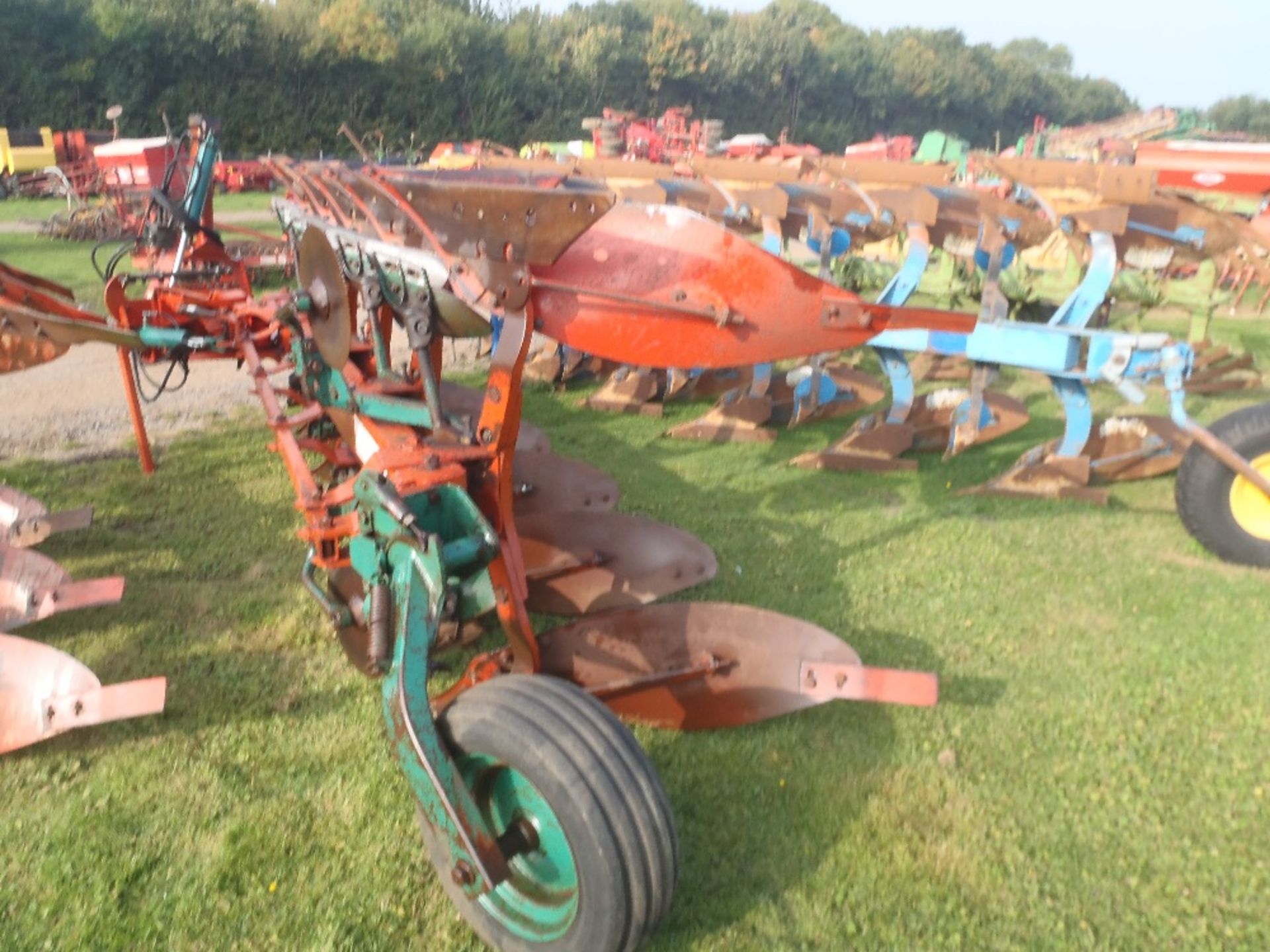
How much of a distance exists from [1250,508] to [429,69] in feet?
125

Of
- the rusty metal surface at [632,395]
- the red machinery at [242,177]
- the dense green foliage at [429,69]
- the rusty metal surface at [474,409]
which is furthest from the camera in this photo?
the dense green foliage at [429,69]

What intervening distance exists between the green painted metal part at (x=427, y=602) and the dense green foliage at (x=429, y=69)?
87.1 feet

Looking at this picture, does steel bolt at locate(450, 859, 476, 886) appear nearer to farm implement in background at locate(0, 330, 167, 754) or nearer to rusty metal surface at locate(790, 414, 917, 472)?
farm implement in background at locate(0, 330, 167, 754)

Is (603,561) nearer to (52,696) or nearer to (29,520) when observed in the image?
(52,696)

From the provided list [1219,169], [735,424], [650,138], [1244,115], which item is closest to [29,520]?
[735,424]

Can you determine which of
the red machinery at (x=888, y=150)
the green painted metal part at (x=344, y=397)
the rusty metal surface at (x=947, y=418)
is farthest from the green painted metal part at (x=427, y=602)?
the red machinery at (x=888, y=150)

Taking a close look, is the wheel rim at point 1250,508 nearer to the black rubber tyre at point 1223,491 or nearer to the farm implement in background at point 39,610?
the black rubber tyre at point 1223,491

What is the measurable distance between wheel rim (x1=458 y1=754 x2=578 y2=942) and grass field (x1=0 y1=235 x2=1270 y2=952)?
0.25 meters

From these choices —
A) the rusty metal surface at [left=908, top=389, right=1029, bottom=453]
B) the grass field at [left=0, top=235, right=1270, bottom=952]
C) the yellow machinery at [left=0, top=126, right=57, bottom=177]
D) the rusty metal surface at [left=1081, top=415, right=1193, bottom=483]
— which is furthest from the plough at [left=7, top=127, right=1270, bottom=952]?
the yellow machinery at [left=0, top=126, right=57, bottom=177]

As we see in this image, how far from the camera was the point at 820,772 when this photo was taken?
2648mm

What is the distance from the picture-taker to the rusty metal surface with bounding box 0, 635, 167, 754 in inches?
97.1

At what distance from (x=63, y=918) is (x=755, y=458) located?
159 inches

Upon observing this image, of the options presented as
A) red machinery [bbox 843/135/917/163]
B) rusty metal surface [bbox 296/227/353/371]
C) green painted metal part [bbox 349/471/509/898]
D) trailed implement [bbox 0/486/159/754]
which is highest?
red machinery [bbox 843/135/917/163]

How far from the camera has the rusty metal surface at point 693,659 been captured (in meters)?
2.61
